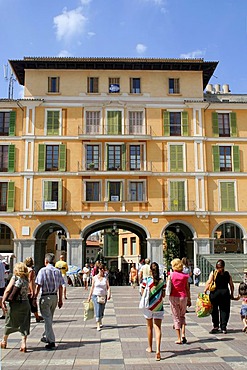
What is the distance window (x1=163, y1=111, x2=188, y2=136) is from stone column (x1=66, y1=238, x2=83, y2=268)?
1109 centimetres

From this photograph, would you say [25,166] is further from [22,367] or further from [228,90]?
[22,367]

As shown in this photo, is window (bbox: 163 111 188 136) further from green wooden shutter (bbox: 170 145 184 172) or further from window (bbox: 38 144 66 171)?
window (bbox: 38 144 66 171)

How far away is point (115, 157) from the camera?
35156mm

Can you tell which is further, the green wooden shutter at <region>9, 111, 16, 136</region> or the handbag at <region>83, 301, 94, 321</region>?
the green wooden shutter at <region>9, 111, 16, 136</region>

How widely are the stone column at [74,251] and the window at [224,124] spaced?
14.0 metres

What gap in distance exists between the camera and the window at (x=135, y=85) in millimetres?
36438

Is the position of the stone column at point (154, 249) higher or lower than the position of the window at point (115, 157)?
lower

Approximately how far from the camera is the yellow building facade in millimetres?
34438

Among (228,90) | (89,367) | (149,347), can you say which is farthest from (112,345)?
(228,90)

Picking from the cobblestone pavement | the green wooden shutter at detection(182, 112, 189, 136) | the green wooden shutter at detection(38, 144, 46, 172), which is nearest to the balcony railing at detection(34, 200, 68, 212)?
the green wooden shutter at detection(38, 144, 46, 172)

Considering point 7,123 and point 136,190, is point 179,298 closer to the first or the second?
point 136,190

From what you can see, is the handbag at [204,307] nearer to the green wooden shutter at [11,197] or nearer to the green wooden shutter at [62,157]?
the green wooden shutter at [62,157]

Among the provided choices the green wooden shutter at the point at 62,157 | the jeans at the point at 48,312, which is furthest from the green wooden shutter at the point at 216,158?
the jeans at the point at 48,312

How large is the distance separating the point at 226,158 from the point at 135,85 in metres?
9.47
